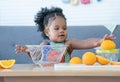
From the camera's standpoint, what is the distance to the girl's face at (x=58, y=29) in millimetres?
1695

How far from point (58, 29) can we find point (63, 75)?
898 millimetres

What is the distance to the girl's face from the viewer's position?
1.70 meters

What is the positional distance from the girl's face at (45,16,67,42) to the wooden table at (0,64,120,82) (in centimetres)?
85

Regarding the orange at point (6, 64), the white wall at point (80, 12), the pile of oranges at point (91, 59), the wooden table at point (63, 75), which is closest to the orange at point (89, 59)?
the pile of oranges at point (91, 59)

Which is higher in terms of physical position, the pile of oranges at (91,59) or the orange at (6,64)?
the pile of oranges at (91,59)

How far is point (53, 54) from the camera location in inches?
43.2

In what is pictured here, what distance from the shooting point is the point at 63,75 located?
32.9 inches

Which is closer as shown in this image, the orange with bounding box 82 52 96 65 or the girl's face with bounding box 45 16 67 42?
the orange with bounding box 82 52 96 65

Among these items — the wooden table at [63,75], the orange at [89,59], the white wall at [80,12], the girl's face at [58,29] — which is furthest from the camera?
the white wall at [80,12]

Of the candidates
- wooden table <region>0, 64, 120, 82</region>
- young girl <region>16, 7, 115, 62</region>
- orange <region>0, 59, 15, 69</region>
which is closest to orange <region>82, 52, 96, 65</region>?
wooden table <region>0, 64, 120, 82</region>

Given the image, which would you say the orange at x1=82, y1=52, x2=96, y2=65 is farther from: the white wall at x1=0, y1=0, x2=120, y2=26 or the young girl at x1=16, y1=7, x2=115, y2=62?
the white wall at x1=0, y1=0, x2=120, y2=26

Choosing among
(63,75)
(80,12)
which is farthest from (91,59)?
(80,12)

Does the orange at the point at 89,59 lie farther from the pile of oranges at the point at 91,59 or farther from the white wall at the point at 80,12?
the white wall at the point at 80,12

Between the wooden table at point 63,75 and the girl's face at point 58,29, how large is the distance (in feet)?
2.80
